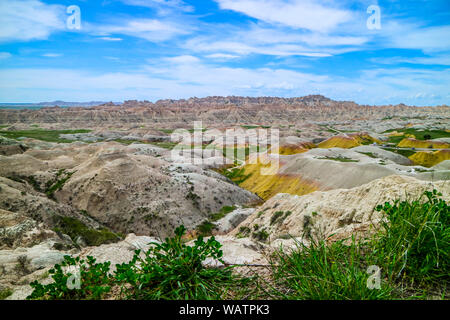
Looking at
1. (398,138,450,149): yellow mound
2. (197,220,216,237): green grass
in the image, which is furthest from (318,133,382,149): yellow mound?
(197,220,216,237): green grass

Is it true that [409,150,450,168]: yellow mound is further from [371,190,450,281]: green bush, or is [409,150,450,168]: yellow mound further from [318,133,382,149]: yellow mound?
[371,190,450,281]: green bush

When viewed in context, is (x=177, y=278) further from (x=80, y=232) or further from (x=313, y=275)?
(x=80, y=232)

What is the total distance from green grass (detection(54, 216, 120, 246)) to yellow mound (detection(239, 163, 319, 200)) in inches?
1251

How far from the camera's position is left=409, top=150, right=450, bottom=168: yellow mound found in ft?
204

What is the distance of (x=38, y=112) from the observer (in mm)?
178750

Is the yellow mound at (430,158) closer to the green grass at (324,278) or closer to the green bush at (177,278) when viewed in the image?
the green grass at (324,278)

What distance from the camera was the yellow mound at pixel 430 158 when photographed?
62.3 m

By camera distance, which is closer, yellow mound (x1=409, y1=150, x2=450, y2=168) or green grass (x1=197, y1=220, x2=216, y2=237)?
green grass (x1=197, y1=220, x2=216, y2=237)

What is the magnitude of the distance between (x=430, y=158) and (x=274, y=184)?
4160 cm

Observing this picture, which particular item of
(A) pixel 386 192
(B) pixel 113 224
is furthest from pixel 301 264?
(B) pixel 113 224

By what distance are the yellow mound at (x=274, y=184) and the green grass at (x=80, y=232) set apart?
31.8m

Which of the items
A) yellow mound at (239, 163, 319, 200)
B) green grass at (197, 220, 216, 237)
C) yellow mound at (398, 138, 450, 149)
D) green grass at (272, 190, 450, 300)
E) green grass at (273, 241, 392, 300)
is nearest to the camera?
green grass at (273, 241, 392, 300)
